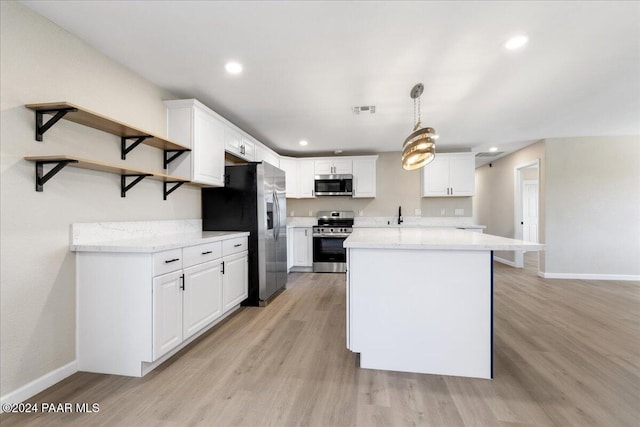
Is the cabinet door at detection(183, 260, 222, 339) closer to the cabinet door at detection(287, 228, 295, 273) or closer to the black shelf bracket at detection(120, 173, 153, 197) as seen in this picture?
the black shelf bracket at detection(120, 173, 153, 197)

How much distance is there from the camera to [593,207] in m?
4.72

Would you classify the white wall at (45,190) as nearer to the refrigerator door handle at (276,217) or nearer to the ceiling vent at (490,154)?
the refrigerator door handle at (276,217)

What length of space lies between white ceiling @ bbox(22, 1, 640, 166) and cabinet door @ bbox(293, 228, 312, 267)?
2.29 meters

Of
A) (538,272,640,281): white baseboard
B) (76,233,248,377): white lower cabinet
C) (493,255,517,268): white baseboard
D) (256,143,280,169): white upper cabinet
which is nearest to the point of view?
(76,233,248,377): white lower cabinet

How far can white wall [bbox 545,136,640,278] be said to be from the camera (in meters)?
4.64

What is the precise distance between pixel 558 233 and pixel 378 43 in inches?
188

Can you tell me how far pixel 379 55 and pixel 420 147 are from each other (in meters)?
0.81

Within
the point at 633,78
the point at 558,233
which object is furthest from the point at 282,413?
the point at 558,233

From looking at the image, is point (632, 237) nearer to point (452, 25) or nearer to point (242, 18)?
point (452, 25)

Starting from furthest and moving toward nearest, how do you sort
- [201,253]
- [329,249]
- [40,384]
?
[329,249] < [201,253] < [40,384]

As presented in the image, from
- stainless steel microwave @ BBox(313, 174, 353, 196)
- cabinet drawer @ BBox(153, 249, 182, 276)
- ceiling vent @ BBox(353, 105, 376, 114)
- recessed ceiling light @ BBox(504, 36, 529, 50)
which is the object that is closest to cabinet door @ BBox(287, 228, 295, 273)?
stainless steel microwave @ BBox(313, 174, 353, 196)

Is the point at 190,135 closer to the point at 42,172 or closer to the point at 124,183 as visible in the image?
the point at 124,183

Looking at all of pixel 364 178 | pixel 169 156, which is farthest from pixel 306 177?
pixel 169 156

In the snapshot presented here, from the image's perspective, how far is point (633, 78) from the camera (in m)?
2.69
